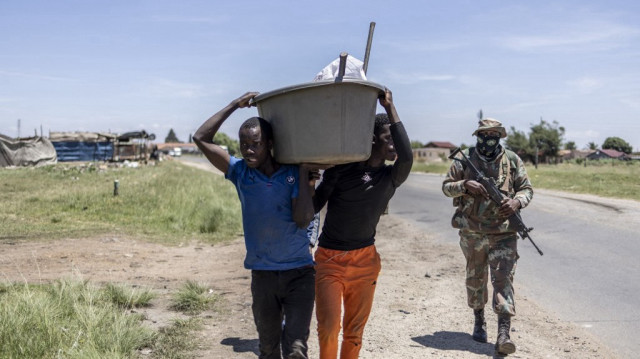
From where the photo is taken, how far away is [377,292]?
275 inches

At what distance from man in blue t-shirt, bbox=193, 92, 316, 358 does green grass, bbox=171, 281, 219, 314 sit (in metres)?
2.75

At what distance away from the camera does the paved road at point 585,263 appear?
5.98 metres

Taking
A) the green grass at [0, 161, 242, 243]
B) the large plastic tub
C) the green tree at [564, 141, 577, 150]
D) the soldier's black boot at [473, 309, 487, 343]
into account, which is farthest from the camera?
the green tree at [564, 141, 577, 150]

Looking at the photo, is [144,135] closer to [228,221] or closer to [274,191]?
[228,221]

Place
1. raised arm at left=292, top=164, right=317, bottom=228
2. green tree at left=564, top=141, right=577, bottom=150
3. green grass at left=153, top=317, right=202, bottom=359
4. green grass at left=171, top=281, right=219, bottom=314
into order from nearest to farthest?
1. raised arm at left=292, top=164, right=317, bottom=228
2. green grass at left=153, top=317, right=202, bottom=359
3. green grass at left=171, top=281, right=219, bottom=314
4. green tree at left=564, top=141, right=577, bottom=150

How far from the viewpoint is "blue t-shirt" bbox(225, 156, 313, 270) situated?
11.3 ft

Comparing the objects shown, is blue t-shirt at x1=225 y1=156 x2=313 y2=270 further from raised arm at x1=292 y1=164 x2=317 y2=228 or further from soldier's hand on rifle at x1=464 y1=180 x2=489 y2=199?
soldier's hand on rifle at x1=464 y1=180 x2=489 y2=199

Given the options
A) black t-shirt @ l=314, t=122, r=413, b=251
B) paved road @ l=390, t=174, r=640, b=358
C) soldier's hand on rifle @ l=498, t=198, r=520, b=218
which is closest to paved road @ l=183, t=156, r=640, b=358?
paved road @ l=390, t=174, r=640, b=358

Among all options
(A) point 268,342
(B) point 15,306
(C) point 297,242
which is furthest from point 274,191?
(B) point 15,306

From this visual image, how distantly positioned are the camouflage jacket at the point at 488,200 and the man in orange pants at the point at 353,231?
5.10ft

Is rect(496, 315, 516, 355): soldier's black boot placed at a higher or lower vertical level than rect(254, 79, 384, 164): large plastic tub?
lower

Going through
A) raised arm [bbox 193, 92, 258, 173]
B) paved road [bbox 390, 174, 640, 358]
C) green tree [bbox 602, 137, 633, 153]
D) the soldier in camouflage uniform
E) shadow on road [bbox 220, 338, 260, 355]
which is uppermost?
green tree [bbox 602, 137, 633, 153]

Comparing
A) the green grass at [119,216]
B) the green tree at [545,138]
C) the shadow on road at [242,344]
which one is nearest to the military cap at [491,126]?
the shadow on road at [242,344]

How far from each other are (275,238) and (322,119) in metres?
0.71
